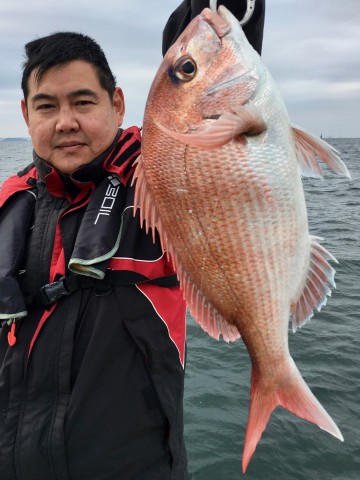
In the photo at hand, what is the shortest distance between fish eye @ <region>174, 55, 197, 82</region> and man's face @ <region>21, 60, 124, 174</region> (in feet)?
1.91

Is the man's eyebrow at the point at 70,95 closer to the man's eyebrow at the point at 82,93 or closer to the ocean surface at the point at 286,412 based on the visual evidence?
the man's eyebrow at the point at 82,93

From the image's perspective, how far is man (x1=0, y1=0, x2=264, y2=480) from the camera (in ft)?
6.84

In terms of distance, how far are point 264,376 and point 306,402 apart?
194mm

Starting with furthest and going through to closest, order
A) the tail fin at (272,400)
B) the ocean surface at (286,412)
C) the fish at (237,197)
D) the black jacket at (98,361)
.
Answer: the ocean surface at (286,412) → the black jacket at (98,361) → the tail fin at (272,400) → the fish at (237,197)

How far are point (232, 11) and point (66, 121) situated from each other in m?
1.05

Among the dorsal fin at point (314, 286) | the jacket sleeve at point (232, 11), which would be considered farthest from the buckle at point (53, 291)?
the jacket sleeve at point (232, 11)

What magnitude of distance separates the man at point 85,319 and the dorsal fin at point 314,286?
2.08ft

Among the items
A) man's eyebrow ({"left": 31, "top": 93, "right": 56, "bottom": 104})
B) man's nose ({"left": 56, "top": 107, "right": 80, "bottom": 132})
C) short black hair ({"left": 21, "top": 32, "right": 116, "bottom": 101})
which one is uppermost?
short black hair ({"left": 21, "top": 32, "right": 116, "bottom": 101})

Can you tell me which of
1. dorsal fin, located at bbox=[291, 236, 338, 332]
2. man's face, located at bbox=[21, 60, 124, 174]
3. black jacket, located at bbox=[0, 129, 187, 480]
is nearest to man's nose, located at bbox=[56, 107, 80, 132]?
man's face, located at bbox=[21, 60, 124, 174]

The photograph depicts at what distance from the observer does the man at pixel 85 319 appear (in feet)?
6.84

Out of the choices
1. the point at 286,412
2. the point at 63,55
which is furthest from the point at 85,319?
the point at 286,412

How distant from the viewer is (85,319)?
217cm

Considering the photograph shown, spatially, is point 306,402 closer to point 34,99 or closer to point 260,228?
point 260,228

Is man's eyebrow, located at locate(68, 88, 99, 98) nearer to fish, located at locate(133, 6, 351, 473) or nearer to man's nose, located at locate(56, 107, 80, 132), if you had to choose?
man's nose, located at locate(56, 107, 80, 132)
